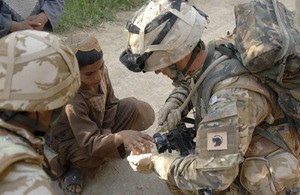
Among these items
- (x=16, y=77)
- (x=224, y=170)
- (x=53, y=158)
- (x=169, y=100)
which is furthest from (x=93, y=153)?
(x=16, y=77)

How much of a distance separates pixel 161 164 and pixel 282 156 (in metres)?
0.95

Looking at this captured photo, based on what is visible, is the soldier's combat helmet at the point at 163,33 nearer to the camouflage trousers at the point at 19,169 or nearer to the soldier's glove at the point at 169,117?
the soldier's glove at the point at 169,117

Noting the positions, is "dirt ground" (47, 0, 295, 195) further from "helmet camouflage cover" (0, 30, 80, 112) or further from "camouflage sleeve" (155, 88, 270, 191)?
"helmet camouflage cover" (0, 30, 80, 112)

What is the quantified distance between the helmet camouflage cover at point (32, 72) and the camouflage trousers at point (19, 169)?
195mm

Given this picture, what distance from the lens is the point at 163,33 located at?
2.74 meters

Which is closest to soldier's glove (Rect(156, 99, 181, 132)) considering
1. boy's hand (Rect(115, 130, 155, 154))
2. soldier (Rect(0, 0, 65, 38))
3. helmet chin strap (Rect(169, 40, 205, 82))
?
boy's hand (Rect(115, 130, 155, 154))

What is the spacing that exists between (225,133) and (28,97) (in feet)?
4.34

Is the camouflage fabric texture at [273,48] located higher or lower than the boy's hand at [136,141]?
higher

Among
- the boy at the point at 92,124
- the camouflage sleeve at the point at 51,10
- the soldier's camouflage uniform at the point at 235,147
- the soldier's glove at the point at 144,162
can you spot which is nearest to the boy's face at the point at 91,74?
the boy at the point at 92,124

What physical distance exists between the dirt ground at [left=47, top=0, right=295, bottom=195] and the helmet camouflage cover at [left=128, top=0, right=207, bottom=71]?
151 cm

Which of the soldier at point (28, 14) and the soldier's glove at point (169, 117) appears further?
the soldier at point (28, 14)

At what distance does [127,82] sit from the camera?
5352 mm

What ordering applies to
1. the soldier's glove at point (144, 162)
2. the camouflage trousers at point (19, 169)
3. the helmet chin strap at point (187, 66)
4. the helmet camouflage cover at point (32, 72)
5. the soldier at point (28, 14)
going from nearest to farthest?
the camouflage trousers at point (19, 169) → the helmet camouflage cover at point (32, 72) → the helmet chin strap at point (187, 66) → the soldier's glove at point (144, 162) → the soldier at point (28, 14)

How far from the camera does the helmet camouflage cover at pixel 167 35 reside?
276cm
